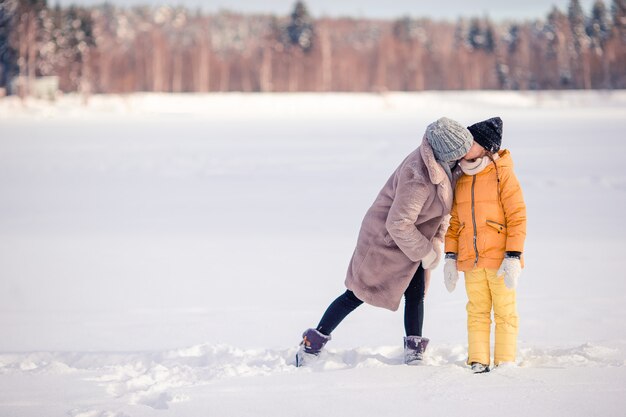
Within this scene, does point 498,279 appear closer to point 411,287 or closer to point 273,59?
point 411,287

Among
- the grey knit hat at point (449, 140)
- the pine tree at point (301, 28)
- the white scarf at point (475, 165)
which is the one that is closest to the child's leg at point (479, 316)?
the white scarf at point (475, 165)

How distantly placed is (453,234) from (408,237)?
29cm

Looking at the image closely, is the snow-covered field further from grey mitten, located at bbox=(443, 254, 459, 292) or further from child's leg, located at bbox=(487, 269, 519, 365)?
grey mitten, located at bbox=(443, 254, 459, 292)

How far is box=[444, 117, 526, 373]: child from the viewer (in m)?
2.84

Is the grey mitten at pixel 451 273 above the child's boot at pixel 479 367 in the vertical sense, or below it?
above

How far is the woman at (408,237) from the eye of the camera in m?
2.82

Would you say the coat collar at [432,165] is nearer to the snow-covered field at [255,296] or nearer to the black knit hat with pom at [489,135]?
the black knit hat with pom at [489,135]

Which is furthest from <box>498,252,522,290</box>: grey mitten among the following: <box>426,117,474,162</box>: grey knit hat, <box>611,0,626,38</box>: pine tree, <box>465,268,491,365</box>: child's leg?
<box>611,0,626,38</box>: pine tree

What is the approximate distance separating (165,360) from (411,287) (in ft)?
4.21

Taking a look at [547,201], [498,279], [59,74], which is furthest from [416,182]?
[59,74]

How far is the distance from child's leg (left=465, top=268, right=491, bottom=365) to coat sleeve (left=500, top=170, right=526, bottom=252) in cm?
21

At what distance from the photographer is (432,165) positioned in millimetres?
2797

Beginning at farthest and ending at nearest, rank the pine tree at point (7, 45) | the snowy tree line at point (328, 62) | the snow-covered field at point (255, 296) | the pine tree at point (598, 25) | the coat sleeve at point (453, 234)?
the pine tree at point (598, 25)
the snowy tree line at point (328, 62)
the pine tree at point (7, 45)
the coat sleeve at point (453, 234)
the snow-covered field at point (255, 296)

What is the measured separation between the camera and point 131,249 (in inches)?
244
